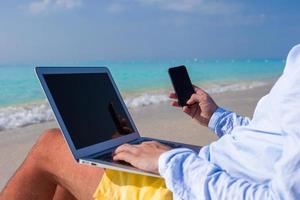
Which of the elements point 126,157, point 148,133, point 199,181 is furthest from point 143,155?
point 148,133

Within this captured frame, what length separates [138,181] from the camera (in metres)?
1.78

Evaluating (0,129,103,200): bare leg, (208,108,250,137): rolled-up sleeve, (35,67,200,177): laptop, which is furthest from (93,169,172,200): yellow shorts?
(208,108,250,137): rolled-up sleeve

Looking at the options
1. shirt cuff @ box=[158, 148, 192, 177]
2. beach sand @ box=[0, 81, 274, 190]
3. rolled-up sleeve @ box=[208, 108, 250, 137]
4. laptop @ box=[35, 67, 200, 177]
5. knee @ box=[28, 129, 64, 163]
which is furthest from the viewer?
beach sand @ box=[0, 81, 274, 190]

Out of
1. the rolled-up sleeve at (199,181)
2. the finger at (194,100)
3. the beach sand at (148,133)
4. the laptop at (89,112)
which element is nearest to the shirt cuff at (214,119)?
the finger at (194,100)

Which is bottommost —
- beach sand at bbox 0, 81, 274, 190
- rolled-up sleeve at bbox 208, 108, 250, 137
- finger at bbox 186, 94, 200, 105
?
beach sand at bbox 0, 81, 274, 190

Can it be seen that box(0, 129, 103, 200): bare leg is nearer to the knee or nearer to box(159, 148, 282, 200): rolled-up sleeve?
the knee

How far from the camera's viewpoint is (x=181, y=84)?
100 inches

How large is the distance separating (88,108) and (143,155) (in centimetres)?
48

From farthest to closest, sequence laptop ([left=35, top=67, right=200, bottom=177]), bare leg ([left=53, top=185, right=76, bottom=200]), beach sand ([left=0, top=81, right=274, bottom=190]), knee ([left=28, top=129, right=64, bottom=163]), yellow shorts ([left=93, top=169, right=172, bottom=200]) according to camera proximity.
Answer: beach sand ([left=0, top=81, right=274, bottom=190]) < bare leg ([left=53, top=185, right=76, bottom=200]) < knee ([left=28, top=129, right=64, bottom=163]) < laptop ([left=35, top=67, right=200, bottom=177]) < yellow shorts ([left=93, top=169, right=172, bottom=200])

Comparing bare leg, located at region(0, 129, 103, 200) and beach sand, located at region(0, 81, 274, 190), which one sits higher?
→ bare leg, located at region(0, 129, 103, 200)

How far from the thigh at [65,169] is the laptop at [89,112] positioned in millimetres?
88

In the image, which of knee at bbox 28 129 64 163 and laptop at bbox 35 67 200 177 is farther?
knee at bbox 28 129 64 163

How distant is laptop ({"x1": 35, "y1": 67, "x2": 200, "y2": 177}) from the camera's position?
6.46 feet

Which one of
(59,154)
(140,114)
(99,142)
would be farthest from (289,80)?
(140,114)
